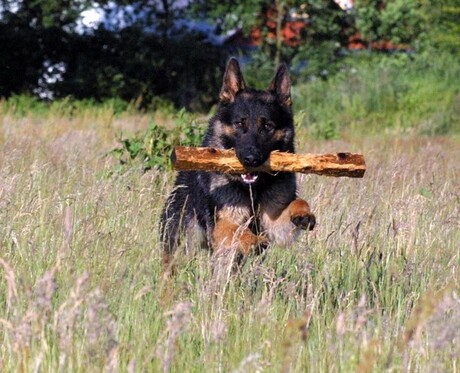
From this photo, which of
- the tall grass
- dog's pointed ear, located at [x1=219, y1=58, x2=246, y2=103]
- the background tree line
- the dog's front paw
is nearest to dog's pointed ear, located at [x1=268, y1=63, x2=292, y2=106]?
dog's pointed ear, located at [x1=219, y1=58, x2=246, y2=103]

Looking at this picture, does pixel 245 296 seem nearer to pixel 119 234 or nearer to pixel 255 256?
pixel 255 256

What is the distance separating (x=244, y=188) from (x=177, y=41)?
22.2 meters

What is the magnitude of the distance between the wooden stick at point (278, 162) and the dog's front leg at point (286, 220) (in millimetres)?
210

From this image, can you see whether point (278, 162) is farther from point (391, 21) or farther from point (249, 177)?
point (391, 21)

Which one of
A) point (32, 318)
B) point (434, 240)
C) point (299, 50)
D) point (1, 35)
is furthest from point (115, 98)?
point (32, 318)

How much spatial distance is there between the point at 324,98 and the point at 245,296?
59.1 feet

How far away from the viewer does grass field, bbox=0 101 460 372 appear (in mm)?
3434

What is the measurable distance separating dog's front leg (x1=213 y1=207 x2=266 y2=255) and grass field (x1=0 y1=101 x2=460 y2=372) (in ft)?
0.33

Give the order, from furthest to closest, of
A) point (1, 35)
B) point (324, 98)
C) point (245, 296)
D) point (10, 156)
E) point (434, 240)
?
point (1, 35) → point (324, 98) → point (10, 156) → point (434, 240) → point (245, 296)

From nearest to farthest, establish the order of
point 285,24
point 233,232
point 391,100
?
point 233,232 → point 391,100 → point 285,24

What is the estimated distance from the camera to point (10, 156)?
8914 mm

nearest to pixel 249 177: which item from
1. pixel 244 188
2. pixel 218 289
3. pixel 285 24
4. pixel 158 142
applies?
pixel 244 188

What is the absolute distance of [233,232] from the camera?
19.4ft

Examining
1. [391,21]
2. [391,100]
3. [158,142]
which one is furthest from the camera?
[391,21]
